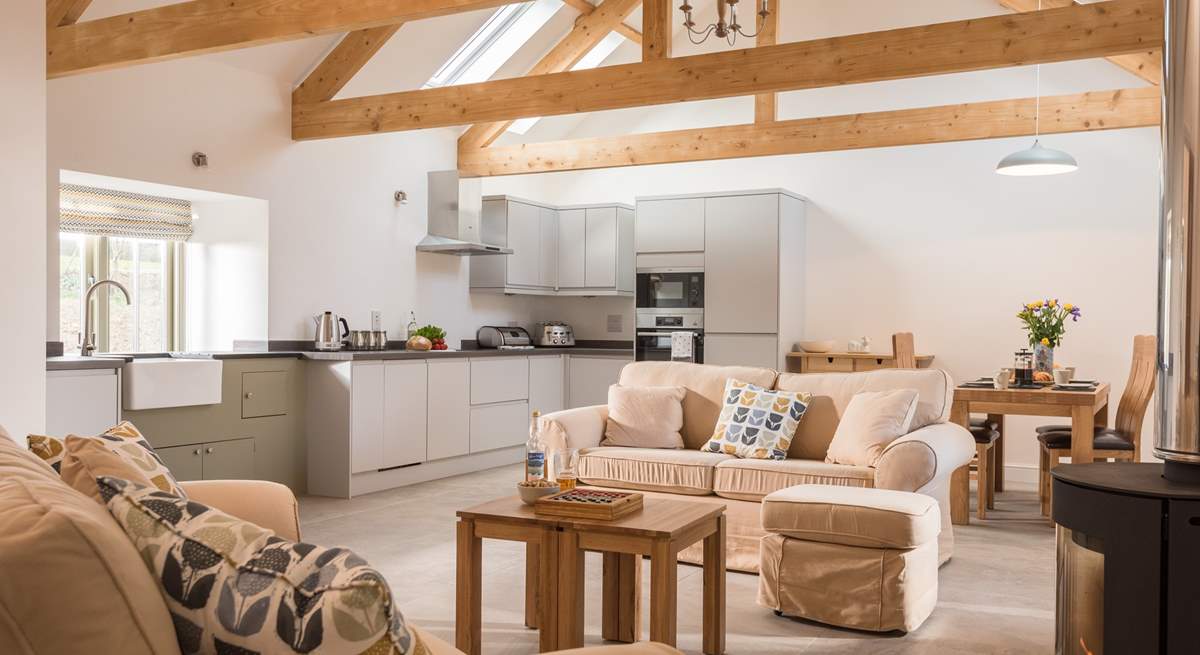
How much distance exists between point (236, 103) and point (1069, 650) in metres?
5.46

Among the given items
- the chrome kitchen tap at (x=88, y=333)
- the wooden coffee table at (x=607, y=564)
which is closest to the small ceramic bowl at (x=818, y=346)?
the wooden coffee table at (x=607, y=564)

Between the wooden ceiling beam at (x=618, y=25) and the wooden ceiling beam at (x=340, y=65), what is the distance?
1.70 meters

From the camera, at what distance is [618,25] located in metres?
8.02

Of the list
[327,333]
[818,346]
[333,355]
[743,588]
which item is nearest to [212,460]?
[333,355]

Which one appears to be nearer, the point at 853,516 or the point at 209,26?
the point at 853,516

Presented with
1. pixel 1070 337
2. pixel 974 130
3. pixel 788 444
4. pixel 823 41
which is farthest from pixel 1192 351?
pixel 1070 337

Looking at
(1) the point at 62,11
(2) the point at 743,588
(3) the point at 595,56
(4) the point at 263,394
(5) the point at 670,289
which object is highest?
(3) the point at 595,56

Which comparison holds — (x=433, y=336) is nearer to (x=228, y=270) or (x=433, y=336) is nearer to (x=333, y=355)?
(x=333, y=355)

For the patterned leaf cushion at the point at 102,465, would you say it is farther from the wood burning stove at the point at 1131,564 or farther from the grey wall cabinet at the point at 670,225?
the grey wall cabinet at the point at 670,225

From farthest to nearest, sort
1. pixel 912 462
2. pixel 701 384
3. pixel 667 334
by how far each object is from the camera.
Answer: pixel 667 334, pixel 701 384, pixel 912 462

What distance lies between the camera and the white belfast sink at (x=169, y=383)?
509cm

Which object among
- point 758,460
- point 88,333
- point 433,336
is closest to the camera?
point 758,460

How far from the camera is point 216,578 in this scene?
111cm

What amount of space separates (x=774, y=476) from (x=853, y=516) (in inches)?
31.0
